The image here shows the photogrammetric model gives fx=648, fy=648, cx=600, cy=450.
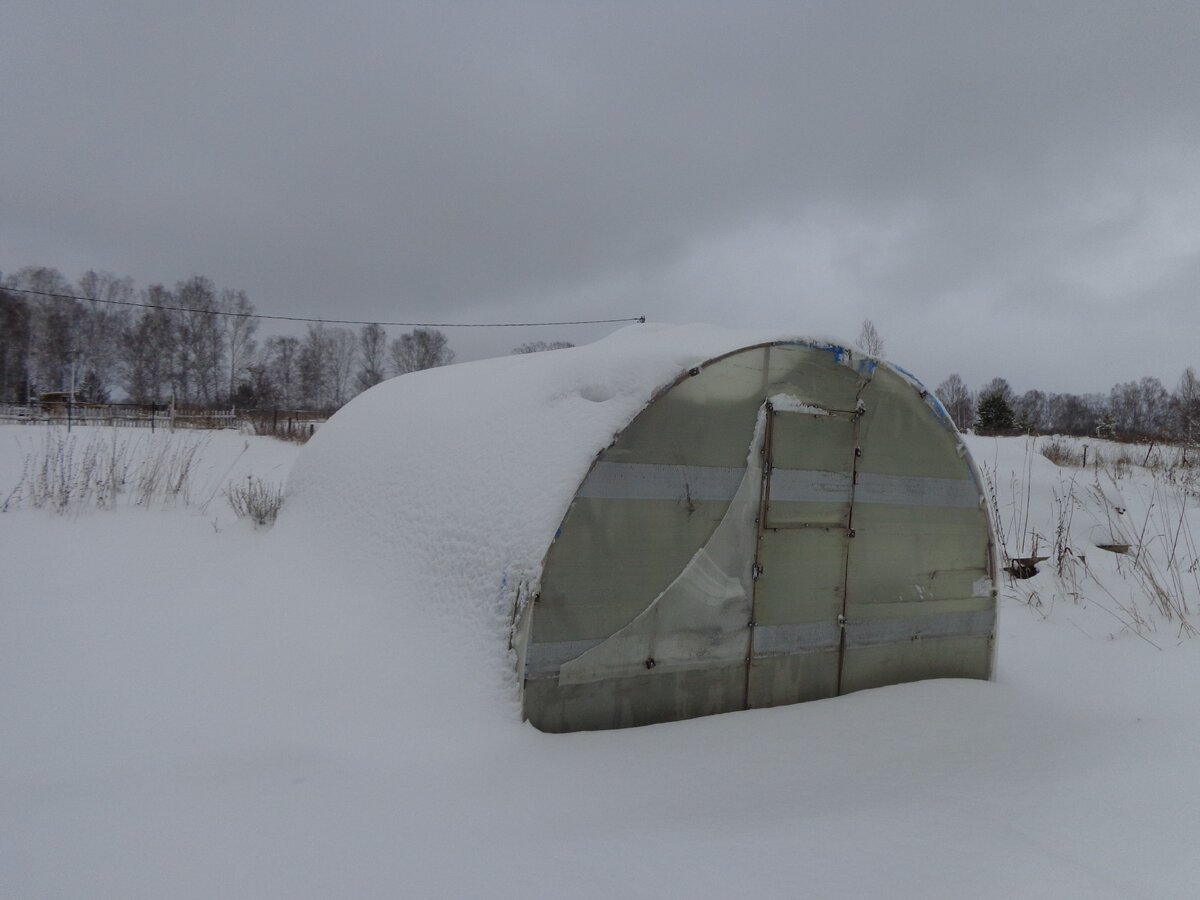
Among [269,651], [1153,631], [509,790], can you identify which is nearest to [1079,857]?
[509,790]

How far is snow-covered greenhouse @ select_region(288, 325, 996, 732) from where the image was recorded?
3373mm

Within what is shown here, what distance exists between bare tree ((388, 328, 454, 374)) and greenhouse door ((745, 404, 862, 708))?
200 ft

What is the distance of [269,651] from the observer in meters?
3.86

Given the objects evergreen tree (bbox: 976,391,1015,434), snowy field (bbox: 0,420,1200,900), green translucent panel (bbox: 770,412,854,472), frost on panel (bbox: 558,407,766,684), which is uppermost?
evergreen tree (bbox: 976,391,1015,434)

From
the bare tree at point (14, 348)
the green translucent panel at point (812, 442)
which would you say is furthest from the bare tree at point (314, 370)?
the green translucent panel at point (812, 442)

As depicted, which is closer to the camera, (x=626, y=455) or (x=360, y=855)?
(x=360, y=855)

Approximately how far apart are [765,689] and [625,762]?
47.5 inches

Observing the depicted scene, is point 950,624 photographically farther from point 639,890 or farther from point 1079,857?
point 639,890

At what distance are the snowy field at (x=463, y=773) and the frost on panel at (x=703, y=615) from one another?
346mm

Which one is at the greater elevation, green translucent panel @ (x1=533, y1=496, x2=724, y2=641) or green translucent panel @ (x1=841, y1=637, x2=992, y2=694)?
green translucent panel @ (x1=533, y1=496, x2=724, y2=641)

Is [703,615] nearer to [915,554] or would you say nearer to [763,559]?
[763,559]

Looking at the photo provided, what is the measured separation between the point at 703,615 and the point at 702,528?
19.7 inches

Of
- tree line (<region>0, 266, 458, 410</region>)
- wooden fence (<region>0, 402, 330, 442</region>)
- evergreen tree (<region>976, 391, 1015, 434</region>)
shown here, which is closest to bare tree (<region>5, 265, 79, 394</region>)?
tree line (<region>0, 266, 458, 410</region>)

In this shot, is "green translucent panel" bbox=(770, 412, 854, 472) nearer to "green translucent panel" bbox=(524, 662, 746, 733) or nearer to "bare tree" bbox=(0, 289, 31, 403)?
"green translucent panel" bbox=(524, 662, 746, 733)
